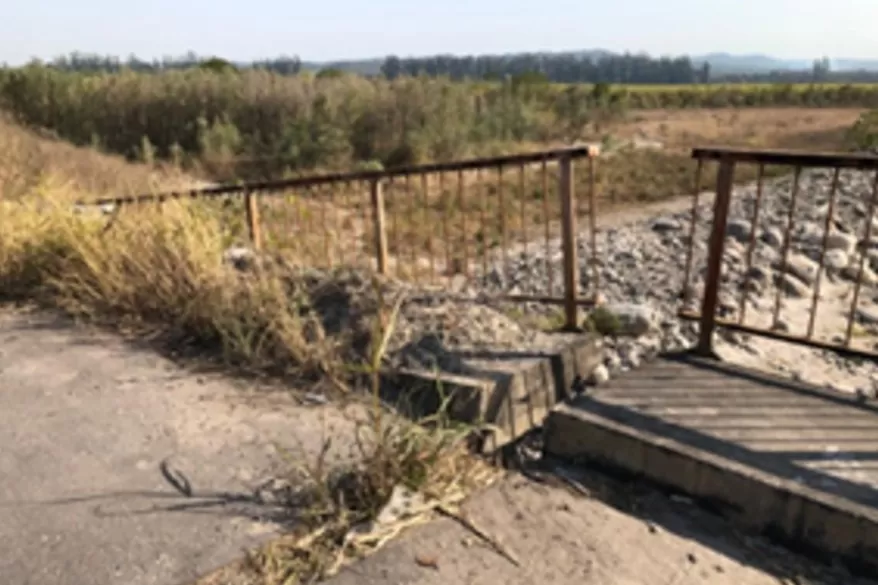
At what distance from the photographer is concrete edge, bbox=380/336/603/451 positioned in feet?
12.1

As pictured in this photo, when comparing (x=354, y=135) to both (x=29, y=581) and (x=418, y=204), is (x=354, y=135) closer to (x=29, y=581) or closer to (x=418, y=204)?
(x=418, y=204)

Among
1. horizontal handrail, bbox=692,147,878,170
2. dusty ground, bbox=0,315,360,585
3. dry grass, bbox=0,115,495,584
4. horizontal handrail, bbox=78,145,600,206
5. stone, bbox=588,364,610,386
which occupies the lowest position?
stone, bbox=588,364,610,386

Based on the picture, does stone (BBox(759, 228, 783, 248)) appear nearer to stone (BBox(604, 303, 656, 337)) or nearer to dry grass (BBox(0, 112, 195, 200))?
stone (BBox(604, 303, 656, 337))

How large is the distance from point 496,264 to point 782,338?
6.26 meters

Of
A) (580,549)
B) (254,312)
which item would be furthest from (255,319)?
(580,549)

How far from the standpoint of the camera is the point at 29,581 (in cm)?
261

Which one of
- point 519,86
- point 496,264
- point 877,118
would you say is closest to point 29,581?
point 496,264

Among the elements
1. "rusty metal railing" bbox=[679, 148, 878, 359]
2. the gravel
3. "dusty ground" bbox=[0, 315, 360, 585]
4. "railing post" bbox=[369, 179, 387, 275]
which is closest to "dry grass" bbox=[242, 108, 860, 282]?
"railing post" bbox=[369, 179, 387, 275]

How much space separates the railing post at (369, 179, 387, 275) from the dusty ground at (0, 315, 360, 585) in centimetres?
172

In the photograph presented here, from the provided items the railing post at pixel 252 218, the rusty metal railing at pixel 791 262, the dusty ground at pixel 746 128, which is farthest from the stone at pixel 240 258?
the dusty ground at pixel 746 128

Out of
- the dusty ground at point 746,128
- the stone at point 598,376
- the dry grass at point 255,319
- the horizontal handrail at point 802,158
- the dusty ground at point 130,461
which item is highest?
the horizontal handrail at point 802,158

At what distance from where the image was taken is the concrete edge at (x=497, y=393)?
368 centimetres

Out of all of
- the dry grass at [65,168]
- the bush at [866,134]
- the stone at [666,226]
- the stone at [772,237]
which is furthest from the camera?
the bush at [866,134]

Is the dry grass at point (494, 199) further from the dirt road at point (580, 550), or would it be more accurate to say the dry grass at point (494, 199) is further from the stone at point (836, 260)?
the stone at point (836, 260)
